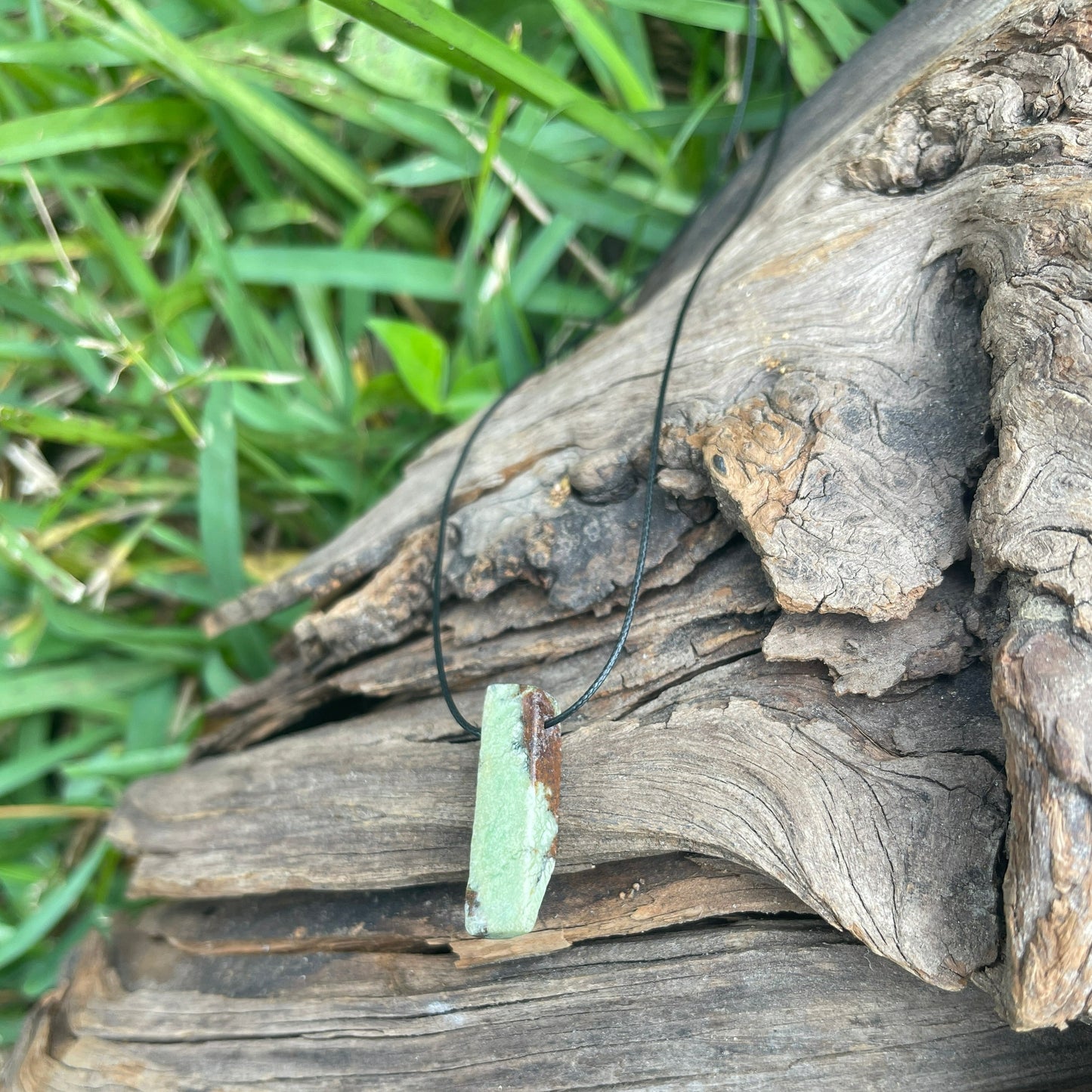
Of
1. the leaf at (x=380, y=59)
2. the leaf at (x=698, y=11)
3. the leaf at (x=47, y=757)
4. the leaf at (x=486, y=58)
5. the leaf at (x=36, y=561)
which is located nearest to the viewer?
the leaf at (x=486, y=58)

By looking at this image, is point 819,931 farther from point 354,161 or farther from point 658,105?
point 354,161

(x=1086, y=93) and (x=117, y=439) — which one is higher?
(x=1086, y=93)

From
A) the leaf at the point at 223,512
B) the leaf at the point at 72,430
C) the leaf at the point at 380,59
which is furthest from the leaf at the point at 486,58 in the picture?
the leaf at the point at 72,430

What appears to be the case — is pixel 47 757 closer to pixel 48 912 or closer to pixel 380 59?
pixel 48 912

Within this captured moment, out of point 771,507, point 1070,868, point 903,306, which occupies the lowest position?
point 1070,868

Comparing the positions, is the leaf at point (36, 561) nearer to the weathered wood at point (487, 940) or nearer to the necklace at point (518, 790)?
the weathered wood at point (487, 940)

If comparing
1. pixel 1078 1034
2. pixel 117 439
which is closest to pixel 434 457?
pixel 117 439

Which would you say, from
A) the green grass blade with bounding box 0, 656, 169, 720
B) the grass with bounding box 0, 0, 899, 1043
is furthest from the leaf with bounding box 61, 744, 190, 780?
the green grass blade with bounding box 0, 656, 169, 720
